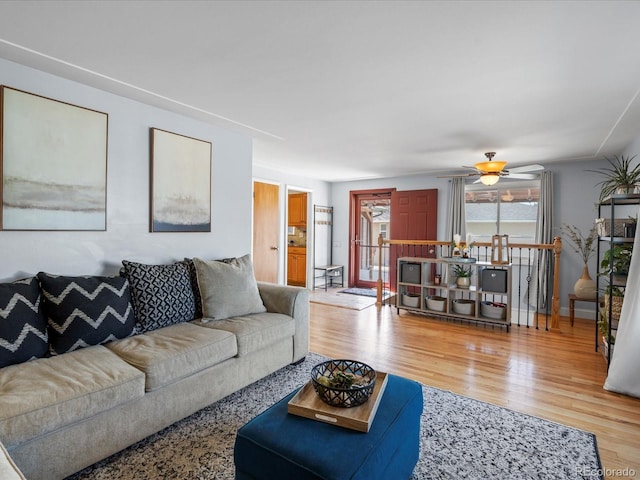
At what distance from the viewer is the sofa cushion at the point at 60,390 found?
1.54m

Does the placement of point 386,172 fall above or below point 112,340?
above

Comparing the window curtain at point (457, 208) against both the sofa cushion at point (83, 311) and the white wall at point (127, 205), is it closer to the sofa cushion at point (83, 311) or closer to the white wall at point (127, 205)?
the white wall at point (127, 205)

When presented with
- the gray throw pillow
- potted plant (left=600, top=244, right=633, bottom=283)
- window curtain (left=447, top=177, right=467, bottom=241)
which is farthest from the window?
the gray throw pillow

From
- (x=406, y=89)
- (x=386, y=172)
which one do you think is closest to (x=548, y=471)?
(x=406, y=89)

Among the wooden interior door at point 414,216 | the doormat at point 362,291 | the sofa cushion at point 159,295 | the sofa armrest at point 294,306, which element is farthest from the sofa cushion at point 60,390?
the wooden interior door at point 414,216

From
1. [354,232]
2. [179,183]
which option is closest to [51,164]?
[179,183]

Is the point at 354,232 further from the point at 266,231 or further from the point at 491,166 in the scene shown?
the point at 491,166

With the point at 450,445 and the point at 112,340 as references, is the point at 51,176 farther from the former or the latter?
the point at 450,445

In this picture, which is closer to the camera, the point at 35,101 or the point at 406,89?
the point at 35,101

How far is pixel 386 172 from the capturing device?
6.50 m

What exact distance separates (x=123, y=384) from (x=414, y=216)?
5.75m

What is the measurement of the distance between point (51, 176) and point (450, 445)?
3.21m

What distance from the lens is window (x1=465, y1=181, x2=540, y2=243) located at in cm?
574

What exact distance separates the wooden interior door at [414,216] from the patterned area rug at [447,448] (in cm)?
425
